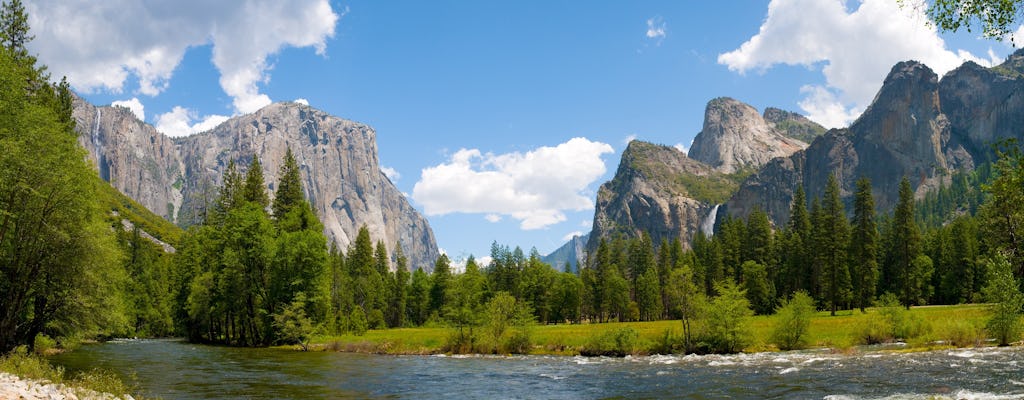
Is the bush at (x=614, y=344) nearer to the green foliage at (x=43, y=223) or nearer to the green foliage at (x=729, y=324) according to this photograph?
the green foliage at (x=729, y=324)

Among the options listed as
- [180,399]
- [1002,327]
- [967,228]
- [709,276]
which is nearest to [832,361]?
[1002,327]

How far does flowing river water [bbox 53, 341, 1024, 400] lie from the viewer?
25.0 metres

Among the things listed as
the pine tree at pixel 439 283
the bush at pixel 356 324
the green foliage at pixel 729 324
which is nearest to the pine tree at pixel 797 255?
the green foliage at pixel 729 324

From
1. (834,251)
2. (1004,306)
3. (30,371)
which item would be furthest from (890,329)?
(30,371)

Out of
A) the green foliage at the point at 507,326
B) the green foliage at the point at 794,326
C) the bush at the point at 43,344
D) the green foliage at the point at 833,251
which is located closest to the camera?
the bush at the point at 43,344

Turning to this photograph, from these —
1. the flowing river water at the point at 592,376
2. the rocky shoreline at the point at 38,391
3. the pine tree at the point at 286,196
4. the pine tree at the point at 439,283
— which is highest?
the pine tree at the point at 286,196

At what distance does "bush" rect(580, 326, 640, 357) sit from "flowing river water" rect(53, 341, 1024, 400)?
2.41m

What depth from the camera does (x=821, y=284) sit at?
85.2 meters

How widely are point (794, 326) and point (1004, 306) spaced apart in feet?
40.1

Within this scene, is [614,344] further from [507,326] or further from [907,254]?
[907,254]

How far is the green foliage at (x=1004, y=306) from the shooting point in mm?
37875

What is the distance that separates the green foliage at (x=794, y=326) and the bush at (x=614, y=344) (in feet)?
33.2

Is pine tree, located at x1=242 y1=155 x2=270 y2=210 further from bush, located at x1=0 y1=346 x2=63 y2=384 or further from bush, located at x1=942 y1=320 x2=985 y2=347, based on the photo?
bush, located at x1=942 y1=320 x2=985 y2=347

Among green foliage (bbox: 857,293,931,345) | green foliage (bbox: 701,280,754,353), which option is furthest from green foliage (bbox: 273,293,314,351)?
green foliage (bbox: 857,293,931,345)
